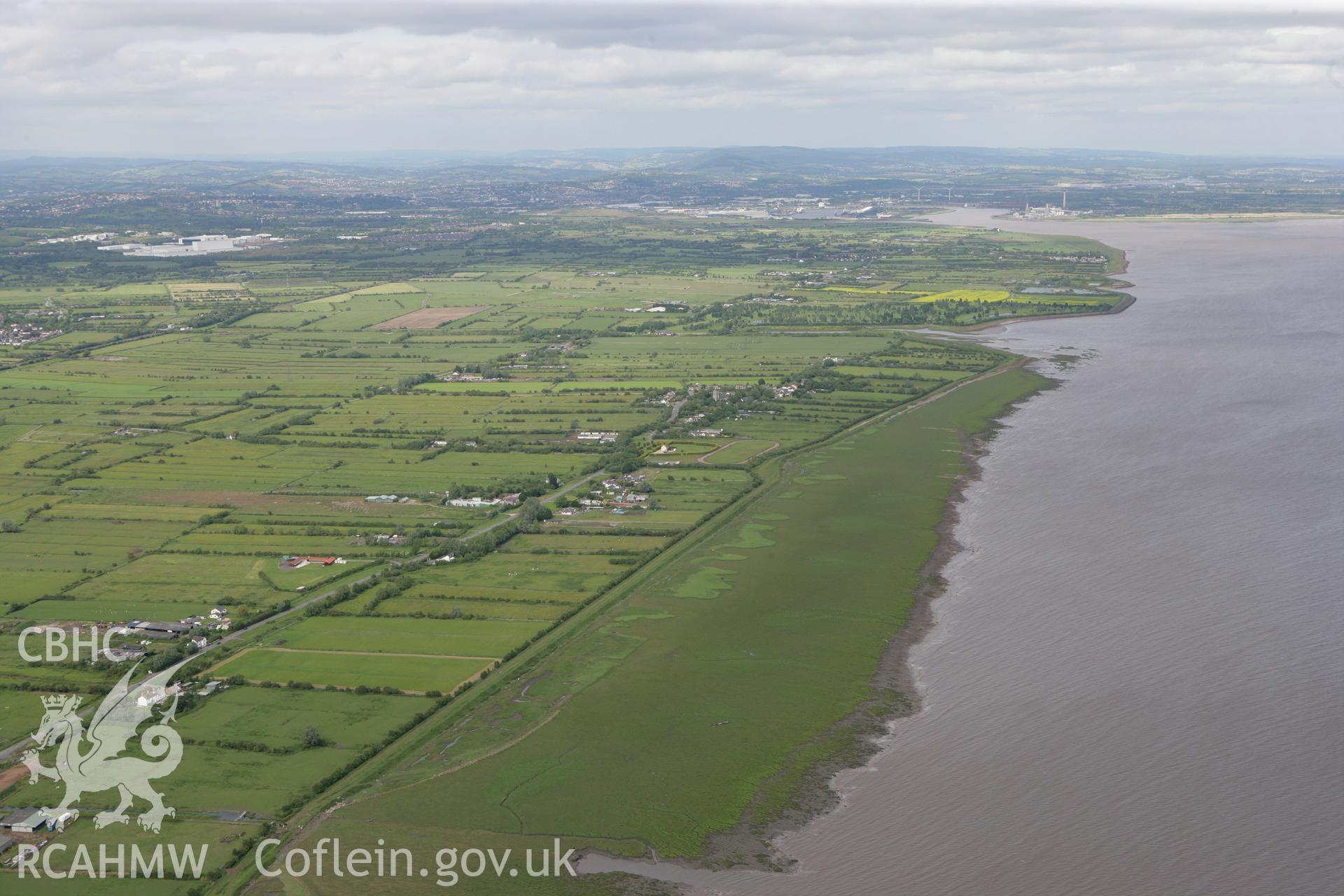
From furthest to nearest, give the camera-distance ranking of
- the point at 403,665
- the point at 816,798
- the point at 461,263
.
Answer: the point at 461,263 → the point at 403,665 → the point at 816,798

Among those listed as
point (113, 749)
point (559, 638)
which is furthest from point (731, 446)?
point (113, 749)

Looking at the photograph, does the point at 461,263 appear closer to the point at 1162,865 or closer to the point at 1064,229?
the point at 1064,229

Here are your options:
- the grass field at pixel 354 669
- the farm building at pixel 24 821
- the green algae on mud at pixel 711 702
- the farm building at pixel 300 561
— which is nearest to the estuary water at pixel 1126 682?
the green algae on mud at pixel 711 702

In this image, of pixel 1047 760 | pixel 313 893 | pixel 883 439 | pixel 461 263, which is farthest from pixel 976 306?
pixel 313 893

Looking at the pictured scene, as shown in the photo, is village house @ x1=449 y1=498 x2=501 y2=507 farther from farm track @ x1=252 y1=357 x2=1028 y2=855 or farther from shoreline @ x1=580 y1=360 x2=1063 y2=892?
shoreline @ x1=580 y1=360 x2=1063 y2=892

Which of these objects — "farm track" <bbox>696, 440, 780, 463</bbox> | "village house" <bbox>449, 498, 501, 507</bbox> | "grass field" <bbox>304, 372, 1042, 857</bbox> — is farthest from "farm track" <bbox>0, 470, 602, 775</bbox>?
"farm track" <bbox>696, 440, 780, 463</bbox>

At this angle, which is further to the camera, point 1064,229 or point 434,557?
point 1064,229
